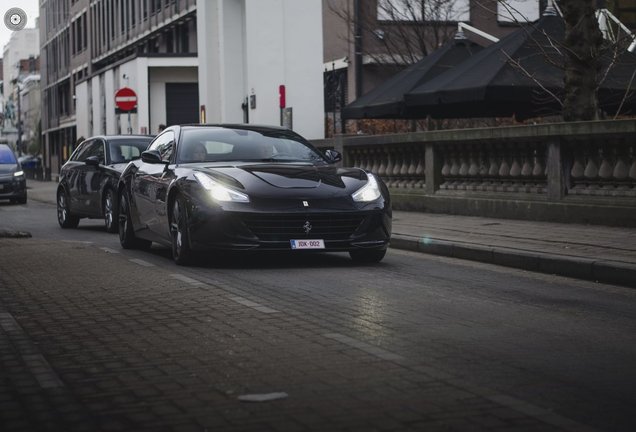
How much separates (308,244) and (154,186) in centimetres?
249

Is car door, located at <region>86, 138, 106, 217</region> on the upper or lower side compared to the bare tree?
lower

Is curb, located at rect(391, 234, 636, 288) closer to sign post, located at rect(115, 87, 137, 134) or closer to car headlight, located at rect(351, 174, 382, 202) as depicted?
car headlight, located at rect(351, 174, 382, 202)

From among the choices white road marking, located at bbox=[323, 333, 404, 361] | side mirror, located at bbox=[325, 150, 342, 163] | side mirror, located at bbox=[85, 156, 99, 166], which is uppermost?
side mirror, located at bbox=[325, 150, 342, 163]

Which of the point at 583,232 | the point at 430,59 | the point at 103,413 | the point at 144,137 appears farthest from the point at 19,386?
the point at 430,59

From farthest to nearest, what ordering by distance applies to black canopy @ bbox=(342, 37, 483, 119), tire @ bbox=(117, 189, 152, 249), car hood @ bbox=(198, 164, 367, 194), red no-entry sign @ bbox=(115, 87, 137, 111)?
red no-entry sign @ bbox=(115, 87, 137, 111)
black canopy @ bbox=(342, 37, 483, 119)
tire @ bbox=(117, 189, 152, 249)
car hood @ bbox=(198, 164, 367, 194)

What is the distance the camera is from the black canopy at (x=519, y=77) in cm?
1914

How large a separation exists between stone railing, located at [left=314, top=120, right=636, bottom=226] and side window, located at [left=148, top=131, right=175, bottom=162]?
5428 millimetres

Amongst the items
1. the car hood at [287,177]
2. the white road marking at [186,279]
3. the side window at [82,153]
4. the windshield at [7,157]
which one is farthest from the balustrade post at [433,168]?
the windshield at [7,157]

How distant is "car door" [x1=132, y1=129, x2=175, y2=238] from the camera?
13328 mm

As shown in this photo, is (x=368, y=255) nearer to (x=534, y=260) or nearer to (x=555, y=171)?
(x=534, y=260)

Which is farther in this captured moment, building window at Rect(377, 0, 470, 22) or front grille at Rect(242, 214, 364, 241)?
building window at Rect(377, 0, 470, 22)

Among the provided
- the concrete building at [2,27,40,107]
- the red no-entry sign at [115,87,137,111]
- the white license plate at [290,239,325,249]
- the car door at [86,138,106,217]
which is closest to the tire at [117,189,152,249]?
the white license plate at [290,239,325,249]

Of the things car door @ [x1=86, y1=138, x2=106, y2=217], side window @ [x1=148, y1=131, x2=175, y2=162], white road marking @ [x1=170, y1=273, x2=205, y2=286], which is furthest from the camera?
car door @ [x1=86, y1=138, x2=106, y2=217]

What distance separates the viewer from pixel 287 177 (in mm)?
12180
